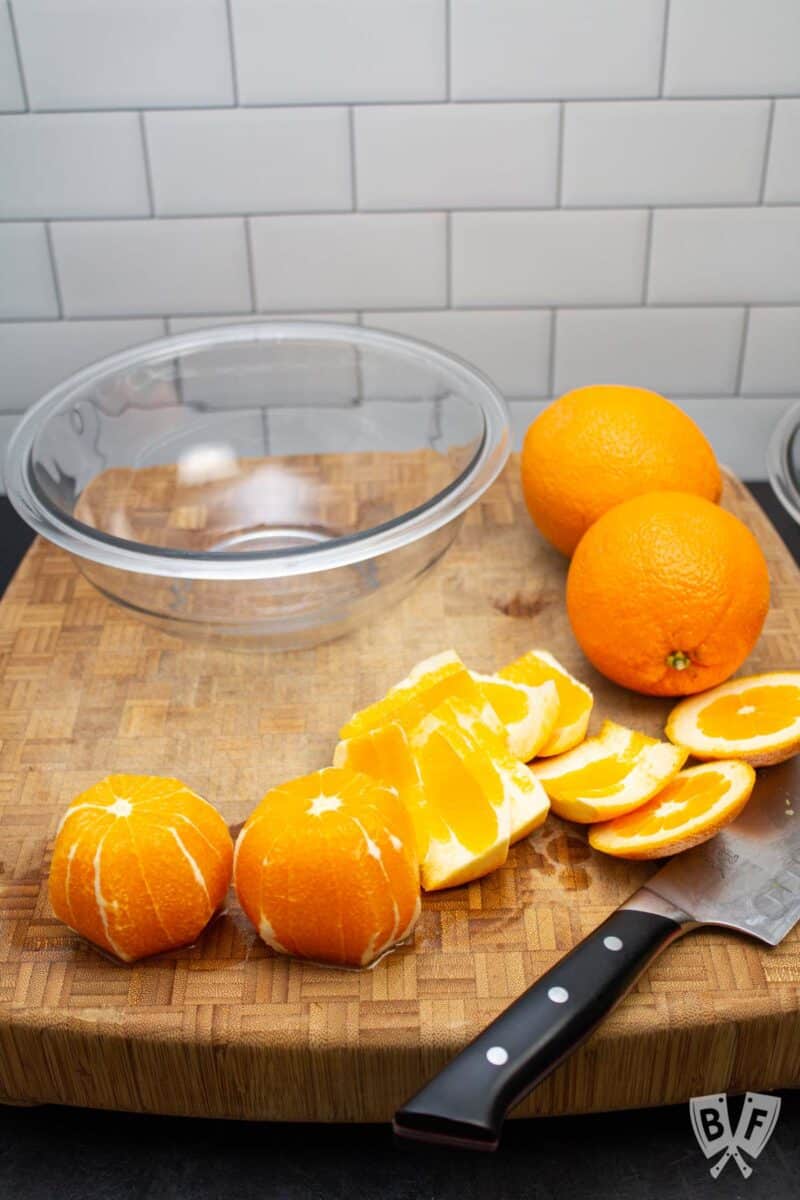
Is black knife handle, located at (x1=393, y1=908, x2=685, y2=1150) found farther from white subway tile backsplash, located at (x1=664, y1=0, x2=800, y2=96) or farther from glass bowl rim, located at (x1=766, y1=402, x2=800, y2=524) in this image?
white subway tile backsplash, located at (x1=664, y1=0, x2=800, y2=96)

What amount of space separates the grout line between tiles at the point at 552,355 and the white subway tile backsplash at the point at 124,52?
439 mm

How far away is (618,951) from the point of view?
0.75 m

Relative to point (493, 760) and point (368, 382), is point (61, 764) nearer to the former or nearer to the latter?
point (493, 760)

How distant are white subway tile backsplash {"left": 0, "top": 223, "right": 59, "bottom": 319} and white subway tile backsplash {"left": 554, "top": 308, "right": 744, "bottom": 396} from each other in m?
0.60

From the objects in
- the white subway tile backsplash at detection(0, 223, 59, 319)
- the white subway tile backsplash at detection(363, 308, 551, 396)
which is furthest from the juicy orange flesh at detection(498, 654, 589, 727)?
the white subway tile backsplash at detection(0, 223, 59, 319)

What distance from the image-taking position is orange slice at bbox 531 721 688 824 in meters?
0.86

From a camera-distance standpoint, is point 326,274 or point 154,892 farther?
point 326,274

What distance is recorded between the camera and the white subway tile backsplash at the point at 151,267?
1.39m

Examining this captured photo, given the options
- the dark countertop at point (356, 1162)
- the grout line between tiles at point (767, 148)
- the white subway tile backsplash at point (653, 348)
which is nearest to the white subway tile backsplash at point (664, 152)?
the grout line between tiles at point (767, 148)

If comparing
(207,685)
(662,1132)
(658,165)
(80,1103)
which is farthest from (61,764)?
(658,165)

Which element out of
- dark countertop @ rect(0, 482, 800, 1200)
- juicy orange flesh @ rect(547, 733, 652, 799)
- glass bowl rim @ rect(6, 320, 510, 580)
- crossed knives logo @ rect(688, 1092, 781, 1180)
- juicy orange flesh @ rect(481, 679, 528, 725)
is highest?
glass bowl rim @ rect(6, 320, 510, 580)

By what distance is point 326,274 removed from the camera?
142cm

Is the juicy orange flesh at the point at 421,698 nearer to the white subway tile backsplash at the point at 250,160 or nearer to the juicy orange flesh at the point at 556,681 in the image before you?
the juicy orange flesh at the point at 556,681

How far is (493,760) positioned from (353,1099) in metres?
0.24
